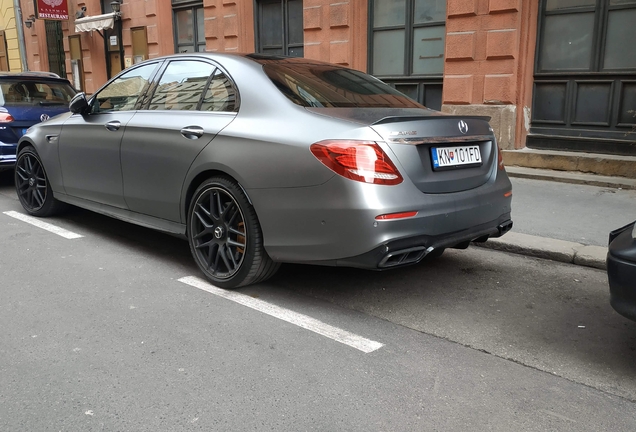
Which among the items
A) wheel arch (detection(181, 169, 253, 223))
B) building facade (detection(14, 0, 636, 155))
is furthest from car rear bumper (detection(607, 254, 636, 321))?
building facade (detection(14, 0, 636, 155))

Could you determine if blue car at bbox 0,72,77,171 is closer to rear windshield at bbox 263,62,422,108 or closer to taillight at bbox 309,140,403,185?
rear windshield at bbox 263,62,422,108

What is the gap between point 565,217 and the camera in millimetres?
6195

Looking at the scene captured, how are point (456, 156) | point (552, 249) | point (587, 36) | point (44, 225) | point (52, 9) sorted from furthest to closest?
point (52, 9) → point (587, 36) → point (44, 225) → point (552, 249) → point (456, 156)

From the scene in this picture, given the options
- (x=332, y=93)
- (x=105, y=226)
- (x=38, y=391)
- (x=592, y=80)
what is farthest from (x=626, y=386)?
(x=592, y=80)

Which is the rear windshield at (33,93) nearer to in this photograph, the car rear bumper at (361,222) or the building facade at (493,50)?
the building facade at (493,50)

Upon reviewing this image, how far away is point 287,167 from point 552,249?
2.71 m

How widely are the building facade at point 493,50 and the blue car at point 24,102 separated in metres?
4.87

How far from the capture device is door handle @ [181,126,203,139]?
4.16 m

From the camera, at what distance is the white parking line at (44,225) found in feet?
18.5

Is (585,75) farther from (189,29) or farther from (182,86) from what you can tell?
(189,29)

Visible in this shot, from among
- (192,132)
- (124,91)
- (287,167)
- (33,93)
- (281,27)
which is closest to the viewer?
(287,167)

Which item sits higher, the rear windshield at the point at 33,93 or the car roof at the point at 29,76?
the car roof at the point at 29,76

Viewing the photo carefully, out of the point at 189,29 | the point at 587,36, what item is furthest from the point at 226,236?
the point at 189,29

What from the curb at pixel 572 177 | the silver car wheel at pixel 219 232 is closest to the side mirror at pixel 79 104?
the silver car wheel at pixel 219 232
